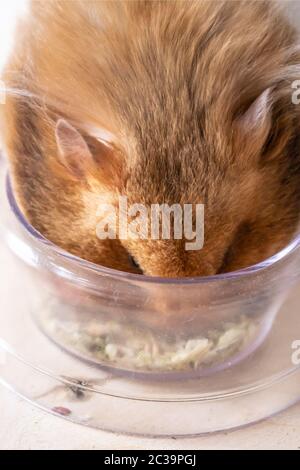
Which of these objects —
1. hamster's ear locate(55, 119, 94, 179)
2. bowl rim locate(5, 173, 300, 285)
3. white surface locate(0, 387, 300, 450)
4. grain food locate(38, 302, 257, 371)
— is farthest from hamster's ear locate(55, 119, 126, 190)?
white surface locate(0, 387, 300, 450)

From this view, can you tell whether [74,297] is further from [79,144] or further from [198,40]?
[198,40]

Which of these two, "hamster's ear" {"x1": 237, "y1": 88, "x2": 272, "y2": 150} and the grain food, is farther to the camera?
the grain food

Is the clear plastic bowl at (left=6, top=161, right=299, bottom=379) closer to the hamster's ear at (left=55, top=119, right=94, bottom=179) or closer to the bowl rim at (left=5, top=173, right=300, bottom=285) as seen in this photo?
the bowl rim at (left=5, top=173, right=300, bottom=285)

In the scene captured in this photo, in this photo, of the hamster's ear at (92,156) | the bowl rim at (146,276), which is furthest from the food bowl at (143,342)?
the hamster's ear at (92,156)

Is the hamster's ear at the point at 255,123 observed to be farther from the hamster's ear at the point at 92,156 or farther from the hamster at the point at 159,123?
the hamster's ear at the point at 92,156

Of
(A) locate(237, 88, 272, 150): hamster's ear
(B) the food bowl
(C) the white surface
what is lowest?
(C) the white surface

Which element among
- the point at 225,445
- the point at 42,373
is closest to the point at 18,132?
the point at 42,373
